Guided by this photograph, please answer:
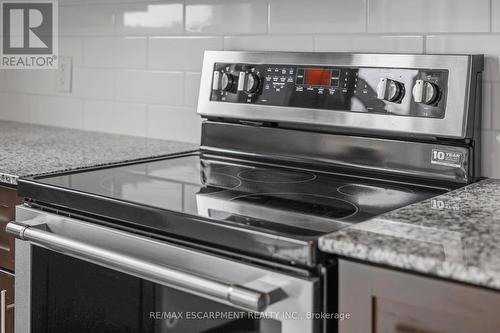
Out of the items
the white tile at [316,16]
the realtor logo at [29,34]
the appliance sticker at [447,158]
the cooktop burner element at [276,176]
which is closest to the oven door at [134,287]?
the cooktop burner element at [276,176]

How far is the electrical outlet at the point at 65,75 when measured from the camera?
228 cm

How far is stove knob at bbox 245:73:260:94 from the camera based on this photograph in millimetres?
1610

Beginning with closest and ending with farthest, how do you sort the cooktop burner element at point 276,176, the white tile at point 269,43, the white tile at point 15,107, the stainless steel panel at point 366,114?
1. the stainless steel panel at point 366,114
2. the cooktop burner element at point 276,176
3. the white tile at point 269,43
4. the white tile at point 15,107

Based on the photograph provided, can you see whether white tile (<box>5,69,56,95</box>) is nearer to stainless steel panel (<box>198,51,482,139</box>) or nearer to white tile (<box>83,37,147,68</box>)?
white tile (<box>83,37,147,68</box>)

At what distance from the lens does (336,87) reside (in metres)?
1.48

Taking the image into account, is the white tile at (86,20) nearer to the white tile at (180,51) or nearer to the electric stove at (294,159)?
the white tile at (180,51)

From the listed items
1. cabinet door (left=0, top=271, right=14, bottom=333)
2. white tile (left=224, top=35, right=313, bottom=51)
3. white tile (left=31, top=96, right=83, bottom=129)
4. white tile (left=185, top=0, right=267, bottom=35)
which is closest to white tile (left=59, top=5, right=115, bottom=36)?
white tile (left=31, top=96, right=83, bottom=129)

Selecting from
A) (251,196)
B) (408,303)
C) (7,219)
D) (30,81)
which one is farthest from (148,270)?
(30,81)

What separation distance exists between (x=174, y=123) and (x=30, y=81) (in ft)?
2.47

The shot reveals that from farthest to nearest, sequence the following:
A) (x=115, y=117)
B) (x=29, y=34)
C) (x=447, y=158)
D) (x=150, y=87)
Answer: (x=29, y=34) → (x=115, y=117) → (x=150, y=87) → (x=447, y=158)

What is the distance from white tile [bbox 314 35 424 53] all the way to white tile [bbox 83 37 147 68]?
25.9 inches

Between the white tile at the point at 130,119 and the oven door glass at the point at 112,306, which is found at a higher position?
the white tile at the point at 130,119

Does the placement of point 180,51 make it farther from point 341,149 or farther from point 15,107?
point 15,107

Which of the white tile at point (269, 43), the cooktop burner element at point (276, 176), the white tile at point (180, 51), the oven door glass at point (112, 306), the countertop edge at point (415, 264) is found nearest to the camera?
the countertop edge at point (415, 264)
